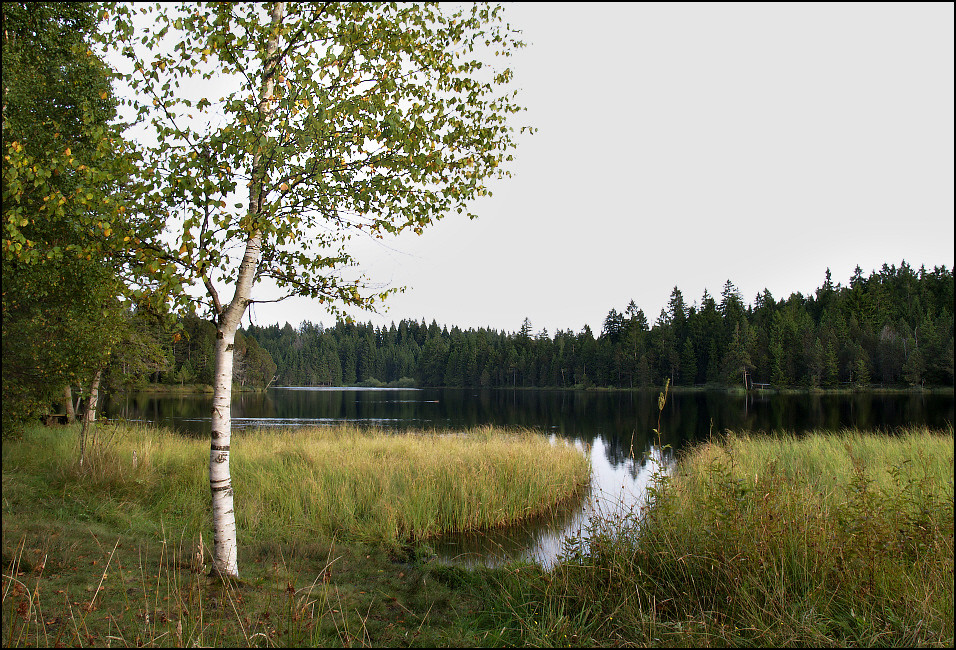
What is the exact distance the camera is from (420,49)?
20.7 feet

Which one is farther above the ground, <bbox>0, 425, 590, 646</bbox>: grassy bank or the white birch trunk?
the white birch trunk

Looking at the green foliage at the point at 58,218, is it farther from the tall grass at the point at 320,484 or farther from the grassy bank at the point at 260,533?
the grassy bank at the point at 260,533

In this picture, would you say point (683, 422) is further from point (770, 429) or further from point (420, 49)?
point (420, 49)

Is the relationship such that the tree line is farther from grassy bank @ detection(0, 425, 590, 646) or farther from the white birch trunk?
the white birch trunk

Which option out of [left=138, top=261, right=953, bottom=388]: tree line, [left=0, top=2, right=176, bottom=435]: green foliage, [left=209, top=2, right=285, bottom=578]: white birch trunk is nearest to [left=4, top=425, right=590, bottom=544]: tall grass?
[left=0, top=2, right=176, bottom=435]: green foliage

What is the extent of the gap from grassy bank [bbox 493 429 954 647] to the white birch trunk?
10.1 ft

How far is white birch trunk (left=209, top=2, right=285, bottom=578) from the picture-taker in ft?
18.5

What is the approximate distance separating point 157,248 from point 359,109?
2508 millimetres

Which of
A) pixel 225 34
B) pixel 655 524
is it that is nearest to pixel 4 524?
pixel 225 34

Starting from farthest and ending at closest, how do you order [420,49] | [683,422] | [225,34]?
[683,422]
[420,49]
[225,34]

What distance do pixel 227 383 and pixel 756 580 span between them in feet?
18.7

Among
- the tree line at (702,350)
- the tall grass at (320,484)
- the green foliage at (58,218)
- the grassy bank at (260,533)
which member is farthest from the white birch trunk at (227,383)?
the tree line at (702,350)

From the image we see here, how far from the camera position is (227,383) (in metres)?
5.84

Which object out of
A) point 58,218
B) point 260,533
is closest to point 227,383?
point 58,218
